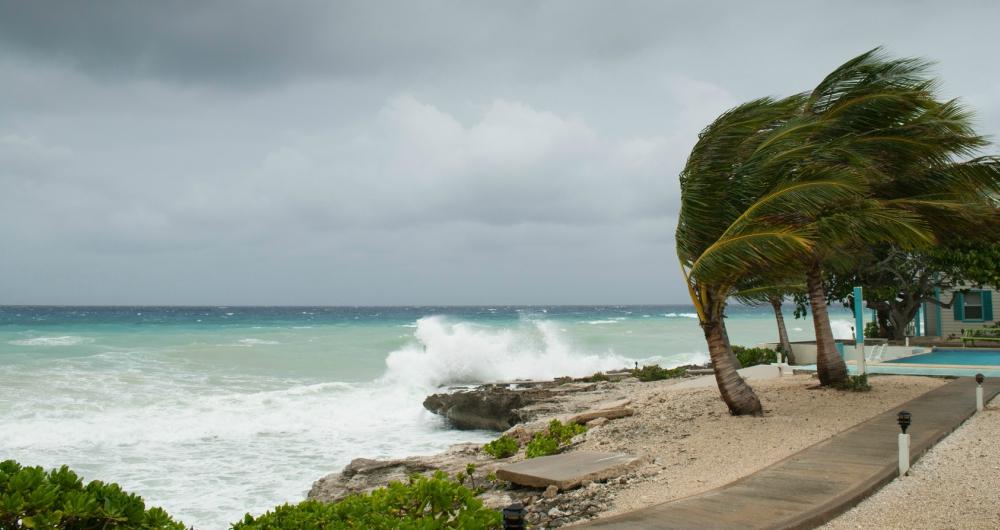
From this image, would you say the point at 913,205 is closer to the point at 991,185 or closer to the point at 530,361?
the point at 991,185

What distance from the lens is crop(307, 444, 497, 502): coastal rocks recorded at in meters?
10.4

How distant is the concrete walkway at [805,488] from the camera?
572 cm

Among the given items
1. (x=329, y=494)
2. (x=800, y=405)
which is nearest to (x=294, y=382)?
(x=329, y=494)

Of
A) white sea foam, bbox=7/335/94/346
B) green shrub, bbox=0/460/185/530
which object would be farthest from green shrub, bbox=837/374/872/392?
white sea foam, bbox=7/335/94/346

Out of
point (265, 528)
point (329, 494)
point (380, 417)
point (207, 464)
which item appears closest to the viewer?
point (265, 528)

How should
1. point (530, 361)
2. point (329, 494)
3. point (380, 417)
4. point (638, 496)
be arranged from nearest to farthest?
point (638, 496) → point (329, 494) → point (380, 417) → point (530, 361)

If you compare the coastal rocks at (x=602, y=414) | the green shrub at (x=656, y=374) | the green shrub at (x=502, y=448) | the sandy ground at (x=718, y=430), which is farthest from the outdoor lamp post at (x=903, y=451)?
the green shrub at (x=656, y=374)

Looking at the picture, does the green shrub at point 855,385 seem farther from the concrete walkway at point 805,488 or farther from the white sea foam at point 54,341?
the white sea foam at point 54,341

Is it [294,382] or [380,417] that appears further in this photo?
[294,382]

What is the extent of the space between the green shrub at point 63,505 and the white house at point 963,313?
28.7 metres

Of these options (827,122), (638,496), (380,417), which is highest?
(827,122)

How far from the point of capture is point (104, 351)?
39750 mm

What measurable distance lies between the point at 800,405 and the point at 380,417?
11424 mm

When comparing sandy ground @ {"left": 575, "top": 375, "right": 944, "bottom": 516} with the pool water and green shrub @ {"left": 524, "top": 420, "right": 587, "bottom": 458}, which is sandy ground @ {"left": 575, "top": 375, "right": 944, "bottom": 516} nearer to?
green shrub @ {"left": 524, "top": 420, "right": 587, "bottom": 458}
